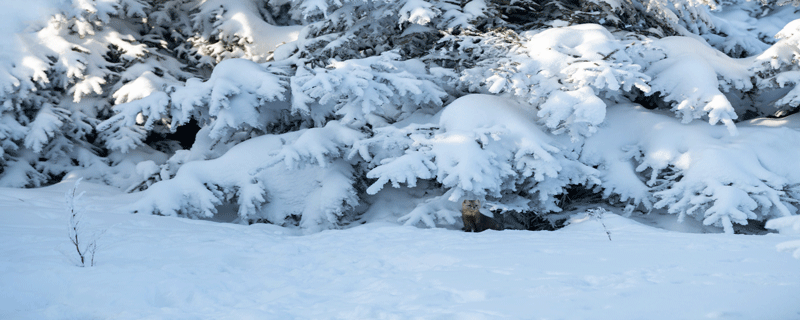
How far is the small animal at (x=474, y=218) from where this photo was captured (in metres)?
5.27

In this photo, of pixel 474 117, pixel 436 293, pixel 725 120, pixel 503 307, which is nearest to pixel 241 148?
pixel 474 117

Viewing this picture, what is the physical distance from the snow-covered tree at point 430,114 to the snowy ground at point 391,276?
110 cm

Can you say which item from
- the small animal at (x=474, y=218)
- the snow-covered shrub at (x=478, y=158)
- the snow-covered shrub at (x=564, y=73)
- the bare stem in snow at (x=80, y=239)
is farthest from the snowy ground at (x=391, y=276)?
the snow-covered shrub at (x=564, y=73)

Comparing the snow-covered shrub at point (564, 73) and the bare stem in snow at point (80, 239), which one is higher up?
the bare stem in snow at point (80, 239)

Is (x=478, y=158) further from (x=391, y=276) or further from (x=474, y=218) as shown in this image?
(x=391, y=276)

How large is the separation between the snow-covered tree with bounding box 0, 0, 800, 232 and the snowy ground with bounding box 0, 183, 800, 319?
1.10 metres

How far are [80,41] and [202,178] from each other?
4234 millimetres

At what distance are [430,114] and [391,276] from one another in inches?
158

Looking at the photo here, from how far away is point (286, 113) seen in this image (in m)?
6.97

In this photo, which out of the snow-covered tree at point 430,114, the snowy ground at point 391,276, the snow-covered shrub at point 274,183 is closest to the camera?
the snowy ground at point 391,276

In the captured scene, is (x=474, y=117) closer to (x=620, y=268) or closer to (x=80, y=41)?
(x=620, y=268)

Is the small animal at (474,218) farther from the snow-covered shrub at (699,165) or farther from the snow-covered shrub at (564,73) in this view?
the snow-covered shrub at (699,165)

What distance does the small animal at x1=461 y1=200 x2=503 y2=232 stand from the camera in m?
5.27

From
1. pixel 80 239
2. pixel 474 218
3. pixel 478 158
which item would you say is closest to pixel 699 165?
pixel 478 158
